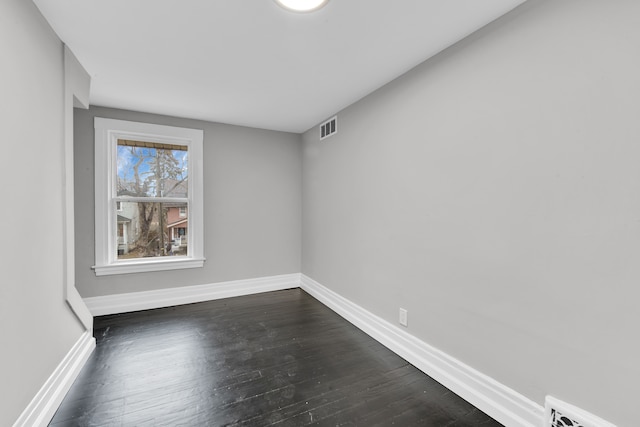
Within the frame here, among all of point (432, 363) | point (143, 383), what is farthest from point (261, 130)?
point (432, 363)

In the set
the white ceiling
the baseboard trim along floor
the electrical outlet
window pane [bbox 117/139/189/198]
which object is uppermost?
the white ceiling

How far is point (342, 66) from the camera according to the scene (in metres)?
2.25

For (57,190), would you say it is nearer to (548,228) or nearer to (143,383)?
(143,383)

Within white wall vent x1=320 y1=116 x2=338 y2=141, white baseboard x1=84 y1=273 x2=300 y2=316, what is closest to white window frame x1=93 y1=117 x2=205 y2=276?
white baseboard x1=84 y1=273 x2=300 y2=316

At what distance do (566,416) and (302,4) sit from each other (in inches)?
102

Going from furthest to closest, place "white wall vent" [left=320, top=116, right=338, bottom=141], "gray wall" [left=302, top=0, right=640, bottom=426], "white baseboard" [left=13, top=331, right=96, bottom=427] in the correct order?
"white wall vent" [left=320, top=116, right=338, bottom=141], "white baseboard" [left=13, top=331, right=96, bottom=427], "gray wall" [left=302, top=0, right=640, bottom=426]

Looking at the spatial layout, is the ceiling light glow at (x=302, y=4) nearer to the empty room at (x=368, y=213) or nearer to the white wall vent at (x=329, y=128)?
the empty room at (x=368, y=213)

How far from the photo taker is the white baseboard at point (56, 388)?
150 cm

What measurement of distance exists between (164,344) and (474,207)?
2.85 meters

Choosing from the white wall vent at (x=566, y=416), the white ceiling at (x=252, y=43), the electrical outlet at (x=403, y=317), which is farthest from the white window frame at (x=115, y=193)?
the white wall vent at (x=566, y=416)

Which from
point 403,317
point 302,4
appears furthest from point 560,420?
point 302,4

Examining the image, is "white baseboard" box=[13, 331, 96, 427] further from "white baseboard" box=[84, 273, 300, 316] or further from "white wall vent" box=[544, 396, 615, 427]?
"white wall vent" box=[544, 396, 615, 427]

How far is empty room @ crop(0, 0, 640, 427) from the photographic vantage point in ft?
4.36

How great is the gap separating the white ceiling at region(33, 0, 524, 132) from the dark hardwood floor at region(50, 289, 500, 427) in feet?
7.95
